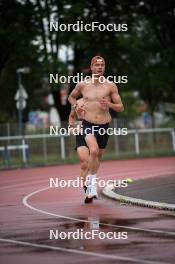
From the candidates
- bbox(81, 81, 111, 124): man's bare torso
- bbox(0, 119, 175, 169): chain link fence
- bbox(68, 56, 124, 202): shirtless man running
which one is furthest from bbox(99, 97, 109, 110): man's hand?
bbox(0, 119, 175, 169): chain link fence

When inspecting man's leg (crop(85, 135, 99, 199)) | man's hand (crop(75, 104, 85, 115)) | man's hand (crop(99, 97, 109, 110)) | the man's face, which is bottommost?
man's leg (crop(85, 135, 99, 199))

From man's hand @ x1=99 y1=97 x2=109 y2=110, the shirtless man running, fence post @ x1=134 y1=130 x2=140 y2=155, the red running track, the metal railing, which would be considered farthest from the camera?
fence post @ x1=134 y1=130 x2=140 y2=155

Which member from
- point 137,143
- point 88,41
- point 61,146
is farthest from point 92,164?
point 88,41

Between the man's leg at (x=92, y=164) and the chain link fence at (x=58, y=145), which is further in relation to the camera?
the chain link fence at (x=58, y=145)

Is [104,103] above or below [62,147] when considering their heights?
above

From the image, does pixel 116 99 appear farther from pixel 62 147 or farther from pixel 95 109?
pixel 62 147

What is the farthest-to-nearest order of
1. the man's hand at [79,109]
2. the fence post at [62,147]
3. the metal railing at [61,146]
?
the fence post at [62,147], the metal railing at [61,146], the man's hand at [79,109]

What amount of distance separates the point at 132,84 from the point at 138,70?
5.49 feet

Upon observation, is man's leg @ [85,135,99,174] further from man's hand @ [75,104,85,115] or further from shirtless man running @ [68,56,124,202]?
man's hand @ [75,104,85,115]

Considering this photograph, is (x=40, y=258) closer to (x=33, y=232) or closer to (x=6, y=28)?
(x=33, y=232)

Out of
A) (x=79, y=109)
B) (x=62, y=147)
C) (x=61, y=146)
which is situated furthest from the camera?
(x=61, y=146)

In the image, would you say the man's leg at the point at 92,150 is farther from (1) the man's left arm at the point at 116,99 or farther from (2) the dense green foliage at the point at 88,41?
(2) the dense green foliage at the point at 88,41

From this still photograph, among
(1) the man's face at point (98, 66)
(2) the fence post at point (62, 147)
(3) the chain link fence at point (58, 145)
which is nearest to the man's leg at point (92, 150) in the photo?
(1) the man's face at point (98, 66)

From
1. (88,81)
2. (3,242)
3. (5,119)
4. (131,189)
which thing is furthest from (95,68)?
(5,119)
